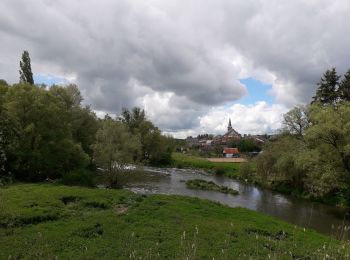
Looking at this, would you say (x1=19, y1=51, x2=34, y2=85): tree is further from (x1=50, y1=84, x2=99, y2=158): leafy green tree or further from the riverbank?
the riverbank

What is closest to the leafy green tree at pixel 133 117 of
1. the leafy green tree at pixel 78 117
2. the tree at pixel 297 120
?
the leafy green tree at pixel 78 117

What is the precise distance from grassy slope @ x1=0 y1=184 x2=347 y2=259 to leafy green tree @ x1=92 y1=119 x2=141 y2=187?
15.5m

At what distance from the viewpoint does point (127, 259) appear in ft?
39.1

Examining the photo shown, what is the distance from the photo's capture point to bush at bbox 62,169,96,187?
3413 cm

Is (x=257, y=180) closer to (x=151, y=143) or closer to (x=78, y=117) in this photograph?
(x=78, y=117)

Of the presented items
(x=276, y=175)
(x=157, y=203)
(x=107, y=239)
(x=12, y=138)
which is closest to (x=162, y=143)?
(x=276, y=175)

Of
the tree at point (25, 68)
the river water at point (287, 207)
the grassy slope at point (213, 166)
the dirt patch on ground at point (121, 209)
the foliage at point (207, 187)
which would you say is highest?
the tree at point (25, 68)

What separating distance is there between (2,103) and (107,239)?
28.7 meters

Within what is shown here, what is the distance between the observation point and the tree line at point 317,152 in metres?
36.1

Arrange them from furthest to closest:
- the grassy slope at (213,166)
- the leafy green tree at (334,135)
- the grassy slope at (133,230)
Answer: the grassy slope at (213,166)
the leafy green tree at (334,135)
the grassy slope at (133,230)

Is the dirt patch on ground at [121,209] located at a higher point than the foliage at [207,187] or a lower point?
higher

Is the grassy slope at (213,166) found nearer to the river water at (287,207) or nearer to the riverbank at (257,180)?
the riverbank at (257,180)

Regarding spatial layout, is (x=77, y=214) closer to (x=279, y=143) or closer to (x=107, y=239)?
(x=107, y=239)

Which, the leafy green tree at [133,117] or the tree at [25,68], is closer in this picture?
the tree at [25,68]
